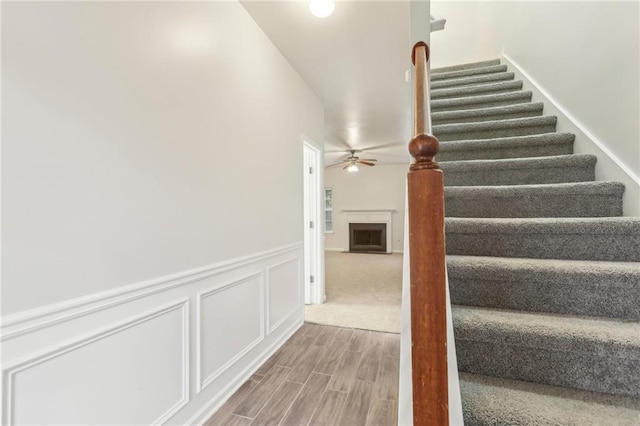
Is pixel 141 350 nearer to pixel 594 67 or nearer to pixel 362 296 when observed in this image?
pixel 594 67

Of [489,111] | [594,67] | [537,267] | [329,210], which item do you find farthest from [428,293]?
[329,210]

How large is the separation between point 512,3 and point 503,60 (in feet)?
1.90

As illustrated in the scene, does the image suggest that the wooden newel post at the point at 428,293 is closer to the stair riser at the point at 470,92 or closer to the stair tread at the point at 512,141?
the stair tread at the point at 512,141

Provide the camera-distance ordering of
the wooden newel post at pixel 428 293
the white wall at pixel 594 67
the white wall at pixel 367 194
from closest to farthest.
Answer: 1. the wooden newel post at pixel 428 293
2. the white wall at pixel 594 67
3. the white wall at pixel 367 194

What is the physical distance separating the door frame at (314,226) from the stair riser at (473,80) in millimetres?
1598

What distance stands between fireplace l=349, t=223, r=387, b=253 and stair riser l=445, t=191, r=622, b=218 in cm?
638

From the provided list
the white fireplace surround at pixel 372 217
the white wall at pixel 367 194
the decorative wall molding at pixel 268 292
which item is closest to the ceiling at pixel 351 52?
the decorative wall molding at pixel 268 292

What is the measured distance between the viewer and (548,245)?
137 cm

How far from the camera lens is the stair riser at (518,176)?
1735 mm

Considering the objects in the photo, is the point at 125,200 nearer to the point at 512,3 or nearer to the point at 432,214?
the point at 432,214

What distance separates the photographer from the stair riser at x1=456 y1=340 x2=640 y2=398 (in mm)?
943

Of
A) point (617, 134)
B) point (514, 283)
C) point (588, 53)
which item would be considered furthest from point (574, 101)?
point (514, 283)

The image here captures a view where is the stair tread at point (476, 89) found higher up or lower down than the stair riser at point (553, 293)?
higher up

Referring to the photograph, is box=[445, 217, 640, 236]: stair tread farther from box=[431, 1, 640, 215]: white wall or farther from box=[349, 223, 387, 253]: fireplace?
box=[349, 223, 387, 253]: fireplace
